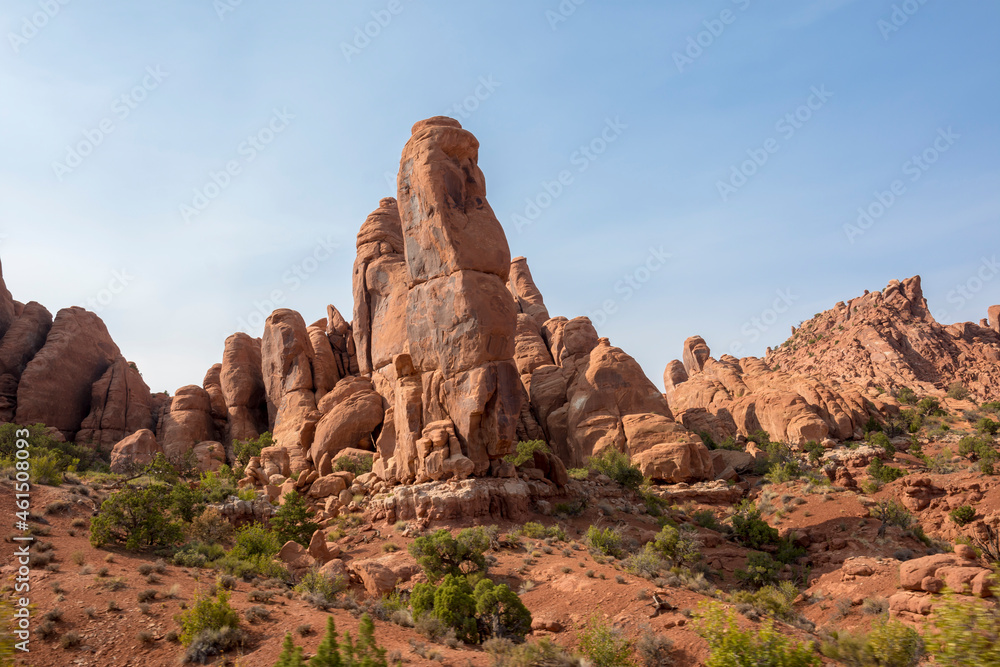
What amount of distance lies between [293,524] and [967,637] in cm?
2277

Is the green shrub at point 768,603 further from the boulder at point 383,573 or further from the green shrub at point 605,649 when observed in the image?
the boulder at point 383,573

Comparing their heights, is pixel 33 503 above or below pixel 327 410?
below

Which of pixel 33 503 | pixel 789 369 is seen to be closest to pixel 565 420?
pixel 33 503

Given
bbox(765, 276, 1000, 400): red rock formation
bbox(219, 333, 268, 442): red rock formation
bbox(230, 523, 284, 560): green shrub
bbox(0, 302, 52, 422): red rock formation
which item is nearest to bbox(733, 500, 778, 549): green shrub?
bbox(230, 523, 284, 560): green shrub

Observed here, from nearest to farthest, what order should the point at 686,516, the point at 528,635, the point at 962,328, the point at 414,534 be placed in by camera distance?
the point at 528,635 < the point at 414,534 < the point at 686,516 < the point at 962,328

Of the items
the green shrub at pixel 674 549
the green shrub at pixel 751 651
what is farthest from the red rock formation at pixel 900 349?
the green shrub at pixel 751 651

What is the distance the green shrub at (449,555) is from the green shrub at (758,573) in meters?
10.2

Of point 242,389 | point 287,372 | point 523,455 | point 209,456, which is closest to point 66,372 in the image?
point 242,389

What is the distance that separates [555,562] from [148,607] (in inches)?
501

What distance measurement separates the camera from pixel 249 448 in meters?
40.1

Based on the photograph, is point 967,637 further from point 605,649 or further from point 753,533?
point 753,533

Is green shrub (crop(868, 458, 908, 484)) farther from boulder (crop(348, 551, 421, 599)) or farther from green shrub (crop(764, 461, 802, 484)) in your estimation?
boulder (crop(348, 551, 421, 599))

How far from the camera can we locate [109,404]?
4500 cm

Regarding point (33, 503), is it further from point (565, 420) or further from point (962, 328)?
point (962, 328)
